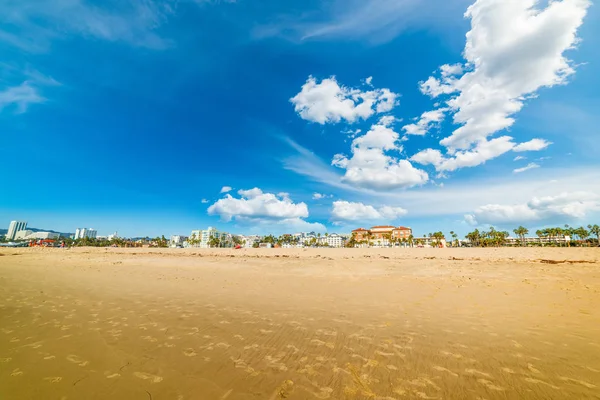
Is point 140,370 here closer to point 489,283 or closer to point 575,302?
point 575,302

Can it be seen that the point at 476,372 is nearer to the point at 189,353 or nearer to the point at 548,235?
the point at 189,353

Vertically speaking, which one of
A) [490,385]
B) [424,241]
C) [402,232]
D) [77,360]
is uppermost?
[402,232]

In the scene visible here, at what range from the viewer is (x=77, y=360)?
4.82 meters

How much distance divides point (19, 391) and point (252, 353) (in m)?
3.63

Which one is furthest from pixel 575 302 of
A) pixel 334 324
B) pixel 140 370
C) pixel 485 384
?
pixel 140 370

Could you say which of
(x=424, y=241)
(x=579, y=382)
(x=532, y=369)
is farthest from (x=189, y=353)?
(x=424, y=241)

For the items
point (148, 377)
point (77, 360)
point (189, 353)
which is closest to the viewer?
point (148, 377)

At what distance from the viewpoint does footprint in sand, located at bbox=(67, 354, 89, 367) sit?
4664 mm

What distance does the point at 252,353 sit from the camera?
211 inches

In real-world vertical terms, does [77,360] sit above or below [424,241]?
below

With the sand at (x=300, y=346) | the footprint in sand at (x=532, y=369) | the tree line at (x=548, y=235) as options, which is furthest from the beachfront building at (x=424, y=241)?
the footprint in sand at (x=532, y=369)

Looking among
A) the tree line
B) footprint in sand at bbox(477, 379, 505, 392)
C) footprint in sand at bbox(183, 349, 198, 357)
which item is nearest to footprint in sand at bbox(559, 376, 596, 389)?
footprint in sand at bbox(477, 379, 505, 392)

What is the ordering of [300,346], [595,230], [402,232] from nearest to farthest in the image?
[300,346], [595,230], [402,232]

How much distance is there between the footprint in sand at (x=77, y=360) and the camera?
4.66m
